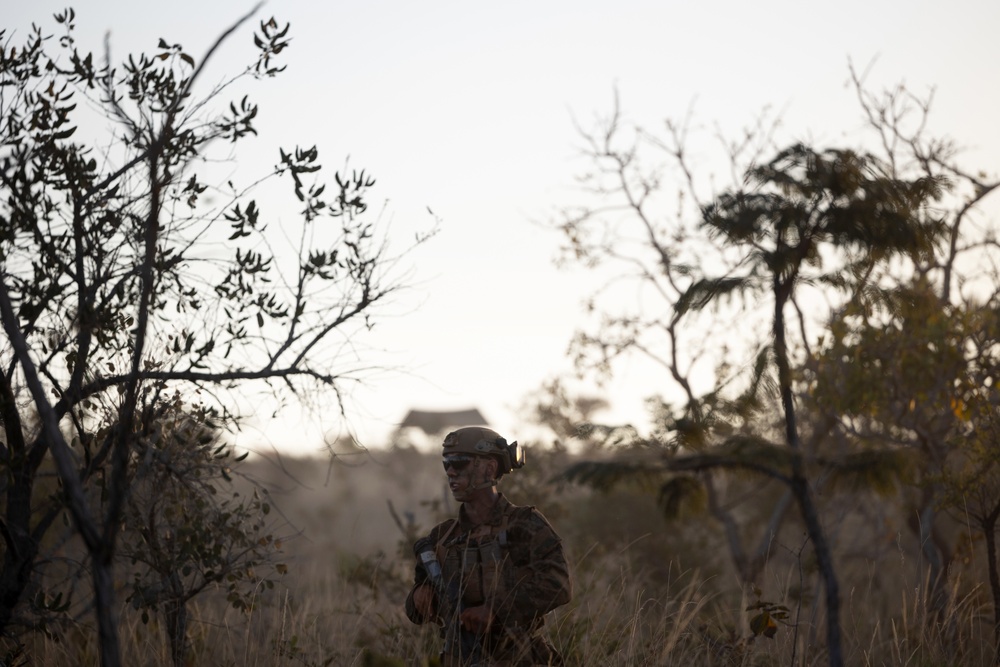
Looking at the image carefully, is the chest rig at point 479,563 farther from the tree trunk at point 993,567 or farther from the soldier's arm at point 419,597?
the tree trunk at point 993,567

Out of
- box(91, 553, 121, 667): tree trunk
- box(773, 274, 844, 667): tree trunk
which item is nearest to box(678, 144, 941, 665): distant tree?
box(773, 274, 844, 667): tree trunk

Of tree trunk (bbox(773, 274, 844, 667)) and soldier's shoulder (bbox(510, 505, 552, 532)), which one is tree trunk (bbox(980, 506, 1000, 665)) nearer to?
tree trunk (bbox(773, 274, 844, 667))

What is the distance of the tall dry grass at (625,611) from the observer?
211 inches

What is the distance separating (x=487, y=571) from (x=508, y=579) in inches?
4.3

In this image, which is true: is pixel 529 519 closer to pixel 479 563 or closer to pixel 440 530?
pixel 479 563

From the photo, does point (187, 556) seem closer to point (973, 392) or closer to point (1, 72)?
point (1, 72)

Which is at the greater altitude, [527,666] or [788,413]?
[788,413]

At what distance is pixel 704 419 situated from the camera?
17.4 ft

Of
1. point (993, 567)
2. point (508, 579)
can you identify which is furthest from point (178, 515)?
point (993, 567)

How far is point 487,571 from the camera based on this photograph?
188 inches

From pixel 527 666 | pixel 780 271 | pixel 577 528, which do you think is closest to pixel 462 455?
pixel 527 666

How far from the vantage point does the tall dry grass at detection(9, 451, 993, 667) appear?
17.6ft

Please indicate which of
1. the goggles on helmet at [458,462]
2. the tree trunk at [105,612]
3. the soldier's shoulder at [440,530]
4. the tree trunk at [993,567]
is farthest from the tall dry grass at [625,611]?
the tree trunk at [105,612]

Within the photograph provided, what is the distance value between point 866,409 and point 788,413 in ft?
15.4
